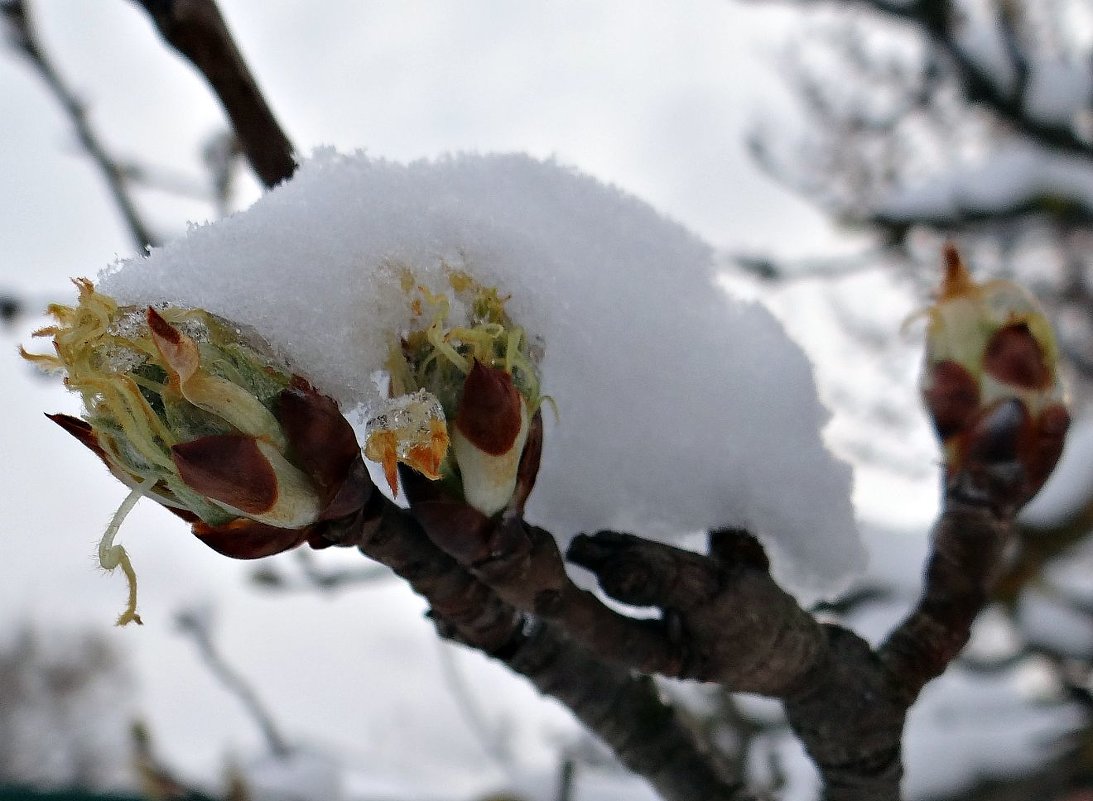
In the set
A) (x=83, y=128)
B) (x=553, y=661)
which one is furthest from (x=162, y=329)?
(x=83, y=128)

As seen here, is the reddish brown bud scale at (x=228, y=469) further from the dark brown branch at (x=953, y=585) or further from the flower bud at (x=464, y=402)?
the dark brown branch at (x=953, y=585)

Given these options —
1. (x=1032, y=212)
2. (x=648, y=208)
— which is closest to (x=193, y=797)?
(x=648, y=208)

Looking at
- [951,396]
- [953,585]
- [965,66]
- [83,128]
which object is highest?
[965,66]

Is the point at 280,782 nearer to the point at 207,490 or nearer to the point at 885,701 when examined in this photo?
the point at 885,701

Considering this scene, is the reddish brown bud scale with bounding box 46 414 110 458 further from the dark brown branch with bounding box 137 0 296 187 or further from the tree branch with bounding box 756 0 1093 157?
the tree branch with bounding box 756 0 1093 157

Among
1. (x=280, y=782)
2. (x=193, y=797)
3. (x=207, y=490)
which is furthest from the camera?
(x=280, y=782)

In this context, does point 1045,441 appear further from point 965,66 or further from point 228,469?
point 965,66

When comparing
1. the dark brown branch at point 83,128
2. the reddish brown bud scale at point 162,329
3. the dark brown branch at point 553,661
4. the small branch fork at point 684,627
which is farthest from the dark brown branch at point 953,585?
the dark brown branch at point 83,128
